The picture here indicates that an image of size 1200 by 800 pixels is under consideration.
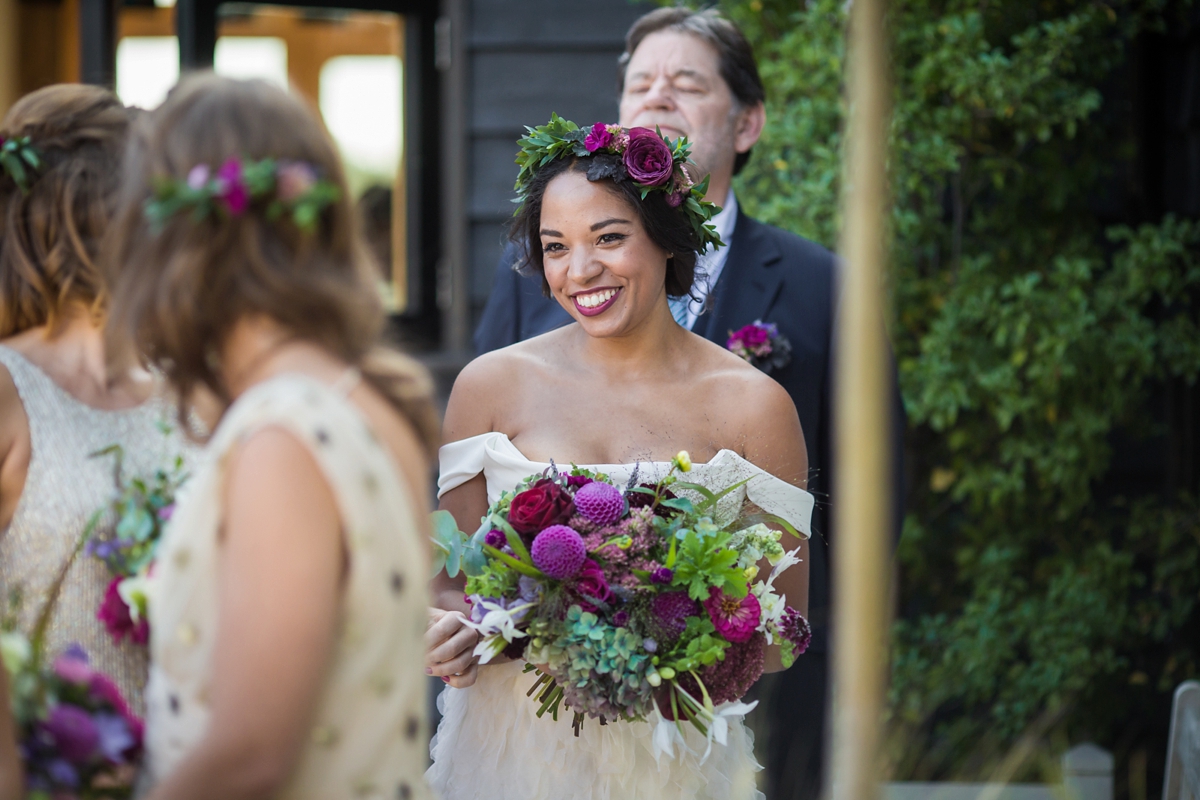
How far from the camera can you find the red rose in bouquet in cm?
210

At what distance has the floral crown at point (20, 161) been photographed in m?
1.96

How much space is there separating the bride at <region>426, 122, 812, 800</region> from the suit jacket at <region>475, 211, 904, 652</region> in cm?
45

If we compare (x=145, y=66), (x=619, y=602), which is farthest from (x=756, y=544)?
(x=145, y=66)

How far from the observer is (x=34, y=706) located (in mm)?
1308

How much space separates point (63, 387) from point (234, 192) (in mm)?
867

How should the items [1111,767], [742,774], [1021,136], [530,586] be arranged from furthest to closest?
[1021,136] < [1111,767] < [742,774] < [530,586]

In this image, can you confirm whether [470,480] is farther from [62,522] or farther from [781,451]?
[62,522]

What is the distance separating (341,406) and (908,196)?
11.1 feet

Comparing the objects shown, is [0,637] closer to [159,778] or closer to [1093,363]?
[159,778]

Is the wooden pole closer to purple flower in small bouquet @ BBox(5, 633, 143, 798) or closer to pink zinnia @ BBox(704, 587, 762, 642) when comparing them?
purple flower in small bouquet @ BBox(5, 633, 143, 798)

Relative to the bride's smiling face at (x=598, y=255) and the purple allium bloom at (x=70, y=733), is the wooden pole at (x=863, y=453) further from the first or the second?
the bride's smiling face at (x=598, y=255)

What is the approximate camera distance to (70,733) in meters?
1.30

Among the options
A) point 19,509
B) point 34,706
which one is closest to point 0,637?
point 34,706

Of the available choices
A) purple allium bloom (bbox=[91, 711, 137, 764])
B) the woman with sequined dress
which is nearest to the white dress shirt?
the woman with sequined dress
